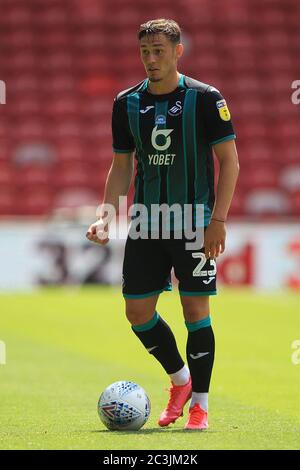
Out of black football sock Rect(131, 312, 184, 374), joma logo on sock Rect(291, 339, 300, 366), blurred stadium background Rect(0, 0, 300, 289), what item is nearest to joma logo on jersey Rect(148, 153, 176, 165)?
black football sock Rect(131, 312, 184, 374)

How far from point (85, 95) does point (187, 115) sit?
17.9 meters

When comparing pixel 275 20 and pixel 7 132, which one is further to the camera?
pixel 275 20

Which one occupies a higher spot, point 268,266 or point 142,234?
point 142,234

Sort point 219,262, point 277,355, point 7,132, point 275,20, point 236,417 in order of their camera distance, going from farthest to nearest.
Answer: point 275,20, point 7,132, point 219,262, point 277,355, point 236,417

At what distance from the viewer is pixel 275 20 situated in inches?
995

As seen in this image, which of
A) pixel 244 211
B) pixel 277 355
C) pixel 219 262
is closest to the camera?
pixel 277 355

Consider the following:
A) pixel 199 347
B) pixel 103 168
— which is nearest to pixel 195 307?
pixel 199 347

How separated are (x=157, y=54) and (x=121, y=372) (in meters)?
3.68

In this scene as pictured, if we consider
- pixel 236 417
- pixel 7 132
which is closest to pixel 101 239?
pixel 236 417

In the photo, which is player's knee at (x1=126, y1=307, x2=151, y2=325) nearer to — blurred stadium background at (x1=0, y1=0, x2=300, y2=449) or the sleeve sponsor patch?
the sleeve sponsor patch

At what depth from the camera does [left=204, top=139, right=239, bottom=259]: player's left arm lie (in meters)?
5.93

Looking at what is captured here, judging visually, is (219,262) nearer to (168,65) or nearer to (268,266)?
(268,266)

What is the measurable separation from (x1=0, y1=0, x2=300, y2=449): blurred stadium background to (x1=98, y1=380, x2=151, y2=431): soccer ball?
3.34 meters

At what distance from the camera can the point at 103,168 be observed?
22.0m
